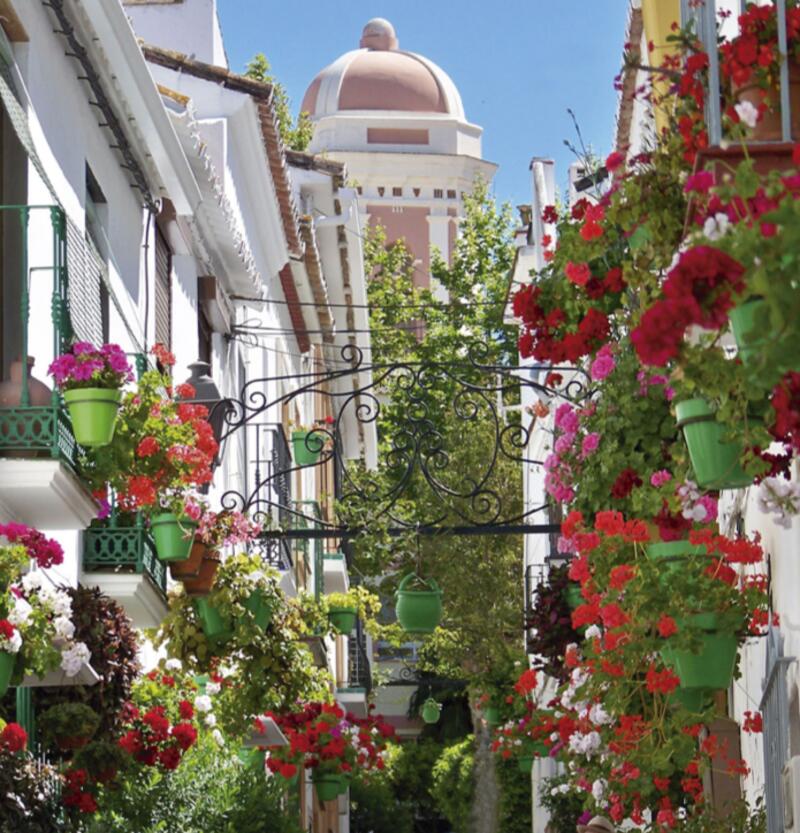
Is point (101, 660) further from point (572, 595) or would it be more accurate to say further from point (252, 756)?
point (252, 756)

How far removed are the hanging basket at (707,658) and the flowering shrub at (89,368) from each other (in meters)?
2.95

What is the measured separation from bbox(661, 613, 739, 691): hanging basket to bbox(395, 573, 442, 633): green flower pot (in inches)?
304

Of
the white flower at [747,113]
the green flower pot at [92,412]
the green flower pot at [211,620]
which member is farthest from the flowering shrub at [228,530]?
the white flower at [747,113]

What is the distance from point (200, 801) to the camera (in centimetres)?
1201

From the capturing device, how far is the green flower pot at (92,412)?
9586mm

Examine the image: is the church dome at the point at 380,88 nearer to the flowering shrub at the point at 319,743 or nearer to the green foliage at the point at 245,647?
the flowering shrub at the point at 319,743

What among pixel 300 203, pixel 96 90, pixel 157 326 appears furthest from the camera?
pixel 300 203

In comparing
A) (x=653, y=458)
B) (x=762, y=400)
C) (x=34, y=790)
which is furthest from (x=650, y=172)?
(x=34, y=790)

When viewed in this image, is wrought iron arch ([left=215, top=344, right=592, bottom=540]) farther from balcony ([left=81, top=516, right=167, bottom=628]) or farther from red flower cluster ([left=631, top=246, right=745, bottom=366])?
red flower cluster ([left=631, top=246, right=745, bottom=366])

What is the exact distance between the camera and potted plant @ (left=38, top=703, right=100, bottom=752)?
9906 millimetres

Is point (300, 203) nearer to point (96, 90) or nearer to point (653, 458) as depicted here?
point (96, 90)

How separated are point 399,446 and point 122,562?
12823mm

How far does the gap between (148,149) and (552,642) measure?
14.4 feet

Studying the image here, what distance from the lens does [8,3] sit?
10727mm
